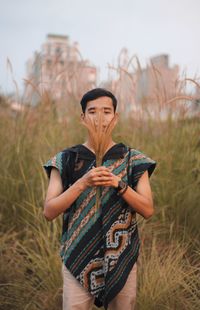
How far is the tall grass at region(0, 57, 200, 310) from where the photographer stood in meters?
2.92

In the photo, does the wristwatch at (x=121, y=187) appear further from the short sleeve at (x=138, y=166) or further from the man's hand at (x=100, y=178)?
the short sleeve at (x=138, y=166)

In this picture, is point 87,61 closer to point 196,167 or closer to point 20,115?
point 20,115

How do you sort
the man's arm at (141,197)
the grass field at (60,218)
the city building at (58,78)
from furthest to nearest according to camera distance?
1. the city building at (58,78)
2. the grass field at (60,218)
3. the man's arm at (141,197)

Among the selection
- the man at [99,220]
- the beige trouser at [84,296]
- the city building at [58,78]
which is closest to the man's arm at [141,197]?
the man at [99,220]

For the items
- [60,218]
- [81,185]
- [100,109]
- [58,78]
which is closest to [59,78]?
[58,78]

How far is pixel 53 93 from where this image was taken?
519 centimetres

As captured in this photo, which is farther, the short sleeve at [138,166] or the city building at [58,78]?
the city building at [58,78]

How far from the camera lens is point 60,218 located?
A: 11.3 ft

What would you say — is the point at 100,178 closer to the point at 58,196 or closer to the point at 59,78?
the point at 58,196

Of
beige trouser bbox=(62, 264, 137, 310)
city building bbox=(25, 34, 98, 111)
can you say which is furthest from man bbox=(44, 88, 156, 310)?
city building bbox=(25, 34, 98, 111)

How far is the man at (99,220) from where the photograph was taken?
202 cm

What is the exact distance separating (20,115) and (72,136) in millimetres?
552

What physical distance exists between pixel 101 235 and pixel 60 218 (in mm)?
1451

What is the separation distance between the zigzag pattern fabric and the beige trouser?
3 cm
